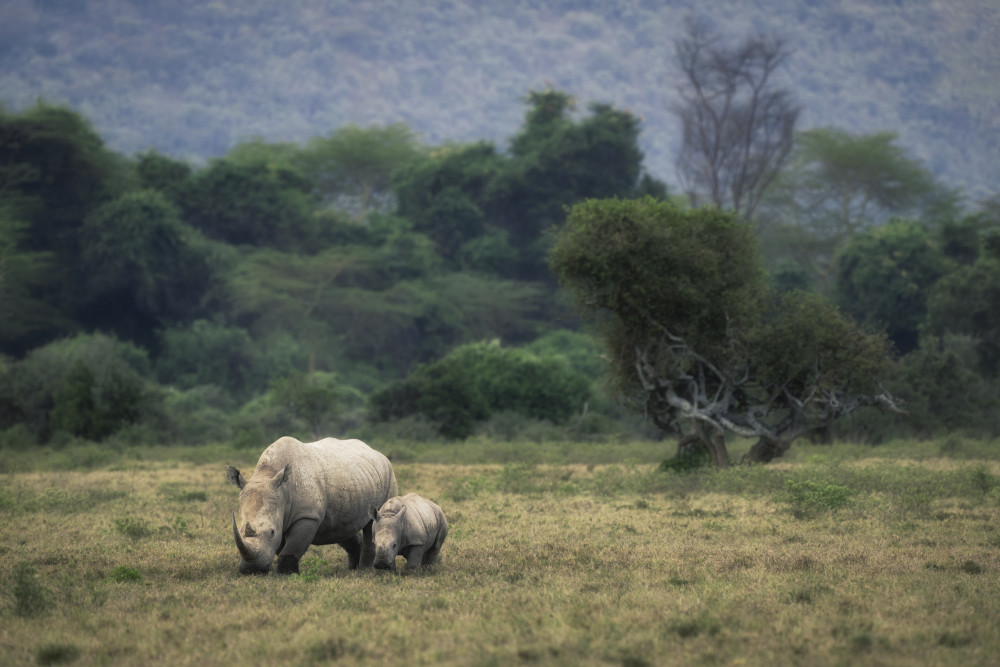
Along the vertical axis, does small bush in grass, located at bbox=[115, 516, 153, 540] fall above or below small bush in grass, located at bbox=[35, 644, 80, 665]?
below

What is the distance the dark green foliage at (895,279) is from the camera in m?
52.0

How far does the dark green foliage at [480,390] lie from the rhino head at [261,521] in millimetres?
26195

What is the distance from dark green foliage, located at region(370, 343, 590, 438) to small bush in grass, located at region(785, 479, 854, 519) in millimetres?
21871

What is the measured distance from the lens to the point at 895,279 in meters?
52.2

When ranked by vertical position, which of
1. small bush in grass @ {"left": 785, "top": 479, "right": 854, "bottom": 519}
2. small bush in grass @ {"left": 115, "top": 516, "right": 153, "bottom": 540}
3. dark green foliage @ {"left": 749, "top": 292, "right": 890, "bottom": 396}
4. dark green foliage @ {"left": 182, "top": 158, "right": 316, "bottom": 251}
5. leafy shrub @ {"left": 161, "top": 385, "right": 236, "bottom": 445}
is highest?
dark green foliage @ {"left": 182, "top": 158, "right": 316, "bottom": 251}

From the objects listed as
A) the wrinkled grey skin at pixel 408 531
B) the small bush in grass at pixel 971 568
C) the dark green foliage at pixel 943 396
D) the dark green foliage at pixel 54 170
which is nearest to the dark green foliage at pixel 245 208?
the dark green foliage at pixel 54 170

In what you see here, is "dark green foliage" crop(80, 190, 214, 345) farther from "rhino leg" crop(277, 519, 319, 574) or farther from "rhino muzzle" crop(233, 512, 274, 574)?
"rhino muzzle" crop(233, 512, 274, 574)

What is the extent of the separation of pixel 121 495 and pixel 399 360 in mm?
45584

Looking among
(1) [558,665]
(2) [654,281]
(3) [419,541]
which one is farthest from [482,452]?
(1) [558,665]

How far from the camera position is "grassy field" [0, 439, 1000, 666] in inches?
316

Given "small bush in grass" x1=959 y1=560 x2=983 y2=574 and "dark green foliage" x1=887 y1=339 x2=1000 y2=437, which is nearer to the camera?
"small bush in grass" x1=959 y1=560 x2=983 y2=574

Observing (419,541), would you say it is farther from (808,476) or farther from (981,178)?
(981,178)

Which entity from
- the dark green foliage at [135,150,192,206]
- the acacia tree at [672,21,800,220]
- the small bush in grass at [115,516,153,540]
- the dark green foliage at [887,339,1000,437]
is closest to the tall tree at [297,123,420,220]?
the dark green foliage at [135,150,192,206]

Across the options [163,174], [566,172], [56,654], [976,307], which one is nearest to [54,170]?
[163,174]
